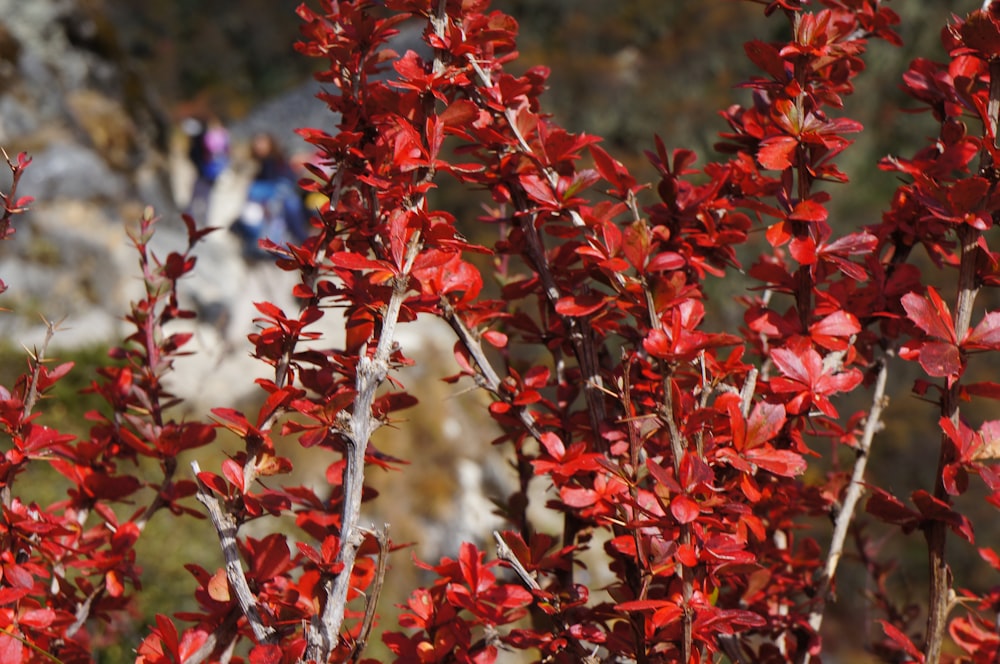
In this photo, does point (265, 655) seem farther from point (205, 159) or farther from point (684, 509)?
point (205, 159)

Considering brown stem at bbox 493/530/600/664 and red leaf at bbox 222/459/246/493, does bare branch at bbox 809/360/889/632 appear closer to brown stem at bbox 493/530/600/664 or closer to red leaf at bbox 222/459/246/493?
brown stem at bbox 493/530/600/664

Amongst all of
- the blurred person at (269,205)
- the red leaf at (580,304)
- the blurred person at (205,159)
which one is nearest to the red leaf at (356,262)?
the red leaf at (580,304)

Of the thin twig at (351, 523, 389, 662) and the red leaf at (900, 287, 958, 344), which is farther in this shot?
the red leaf at (900, 287, 958, 344)

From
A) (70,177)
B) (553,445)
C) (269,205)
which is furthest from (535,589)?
(70,177)

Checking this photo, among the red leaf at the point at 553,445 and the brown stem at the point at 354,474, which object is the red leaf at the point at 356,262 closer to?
the brown stem at the point at 354,474

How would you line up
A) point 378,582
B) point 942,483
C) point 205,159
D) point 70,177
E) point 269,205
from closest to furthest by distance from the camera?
point 378,582
point 942,483
point 70,177
point 269,205
point 205,159

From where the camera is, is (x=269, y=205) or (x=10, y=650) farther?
(x=269, y=205)

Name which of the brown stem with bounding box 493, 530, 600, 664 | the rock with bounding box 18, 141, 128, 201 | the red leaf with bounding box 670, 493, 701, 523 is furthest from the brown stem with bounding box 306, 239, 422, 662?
the rock with bounding box 18, 141, 128, 201

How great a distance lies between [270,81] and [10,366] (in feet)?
27.3

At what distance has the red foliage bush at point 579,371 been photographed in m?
0.73

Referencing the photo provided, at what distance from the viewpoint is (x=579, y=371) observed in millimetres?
963

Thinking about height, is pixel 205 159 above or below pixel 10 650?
below

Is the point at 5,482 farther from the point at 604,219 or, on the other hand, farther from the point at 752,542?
the point at 752,542

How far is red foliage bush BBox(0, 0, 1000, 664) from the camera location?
28.6 inches
